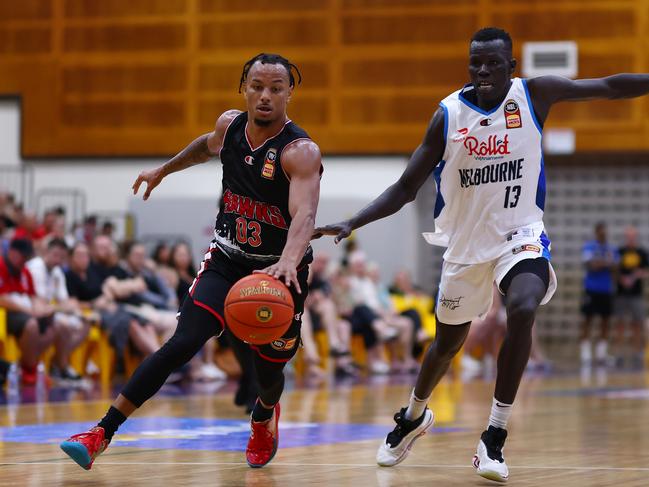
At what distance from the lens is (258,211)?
510 centimetres

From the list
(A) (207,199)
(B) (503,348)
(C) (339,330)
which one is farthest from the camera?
(A) (207,199)

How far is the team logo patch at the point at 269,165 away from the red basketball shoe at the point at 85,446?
1334 mm

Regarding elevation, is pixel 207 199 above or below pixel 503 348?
below

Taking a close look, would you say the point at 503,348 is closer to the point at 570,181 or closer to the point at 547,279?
the point at 547,279

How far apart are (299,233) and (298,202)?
148 millimetres

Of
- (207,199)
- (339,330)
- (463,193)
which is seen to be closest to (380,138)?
(207,199)

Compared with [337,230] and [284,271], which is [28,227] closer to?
[337,230]

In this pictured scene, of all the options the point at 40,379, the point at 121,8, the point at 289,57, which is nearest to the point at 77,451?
the point at 40,379

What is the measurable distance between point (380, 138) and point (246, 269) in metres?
14.8

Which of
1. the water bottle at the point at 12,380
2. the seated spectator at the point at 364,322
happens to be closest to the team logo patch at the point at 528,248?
the water bottle at the point at 12,380

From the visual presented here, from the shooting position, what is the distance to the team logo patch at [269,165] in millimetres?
5043

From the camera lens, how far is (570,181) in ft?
66.0

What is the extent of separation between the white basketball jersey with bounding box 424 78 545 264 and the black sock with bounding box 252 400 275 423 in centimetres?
116

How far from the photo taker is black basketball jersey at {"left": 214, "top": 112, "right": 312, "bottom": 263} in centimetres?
507
